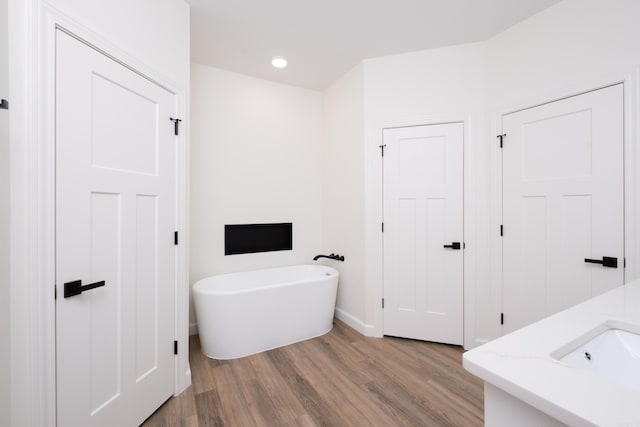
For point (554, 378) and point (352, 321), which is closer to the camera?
point (554, 378)

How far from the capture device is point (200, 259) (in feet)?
9.05

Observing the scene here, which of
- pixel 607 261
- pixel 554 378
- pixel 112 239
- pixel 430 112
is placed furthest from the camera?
pixel 430 112

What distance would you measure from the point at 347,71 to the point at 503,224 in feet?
7.10

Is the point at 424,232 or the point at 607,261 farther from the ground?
the point at 424,232

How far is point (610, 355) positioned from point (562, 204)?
1504 mm

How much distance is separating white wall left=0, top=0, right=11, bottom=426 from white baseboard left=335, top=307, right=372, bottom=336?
7.86ft

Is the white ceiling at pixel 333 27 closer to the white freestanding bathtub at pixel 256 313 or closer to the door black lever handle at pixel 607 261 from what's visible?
the door black lever handle at pixel 607 261

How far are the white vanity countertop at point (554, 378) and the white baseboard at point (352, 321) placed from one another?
205 cm

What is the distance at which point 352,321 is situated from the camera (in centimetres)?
290

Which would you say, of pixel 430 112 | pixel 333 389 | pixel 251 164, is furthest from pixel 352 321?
pixel 430 112

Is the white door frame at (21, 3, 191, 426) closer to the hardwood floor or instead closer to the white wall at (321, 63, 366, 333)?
the hardwood floor

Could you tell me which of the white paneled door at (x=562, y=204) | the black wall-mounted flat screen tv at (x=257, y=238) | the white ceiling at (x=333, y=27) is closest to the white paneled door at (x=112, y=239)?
the white ceiling at (x=333, y=27)

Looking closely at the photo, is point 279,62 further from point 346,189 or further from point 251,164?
point 346,189

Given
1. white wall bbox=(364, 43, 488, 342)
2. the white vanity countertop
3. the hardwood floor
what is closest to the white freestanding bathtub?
the hardwood floor
